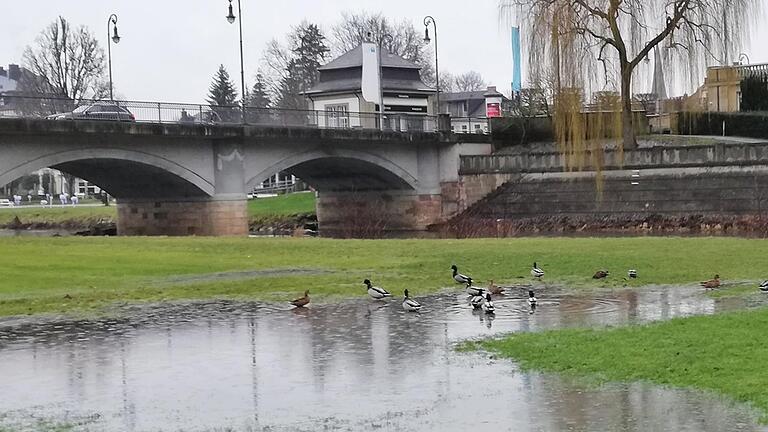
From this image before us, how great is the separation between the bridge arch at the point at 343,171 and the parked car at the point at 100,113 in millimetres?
7445

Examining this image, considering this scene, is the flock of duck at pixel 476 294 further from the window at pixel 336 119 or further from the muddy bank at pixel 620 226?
the window at pixel 336 119

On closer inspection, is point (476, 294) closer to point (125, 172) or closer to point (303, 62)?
point (125, 172)

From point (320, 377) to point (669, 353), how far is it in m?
4.35

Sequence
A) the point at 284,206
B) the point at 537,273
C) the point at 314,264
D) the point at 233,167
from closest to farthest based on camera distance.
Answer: the point at 537,273 < the point at 314,264 < the point at 233,167 < the point at 284,206

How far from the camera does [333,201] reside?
225ft

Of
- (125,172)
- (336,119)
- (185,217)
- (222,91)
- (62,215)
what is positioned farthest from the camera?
(222,91)

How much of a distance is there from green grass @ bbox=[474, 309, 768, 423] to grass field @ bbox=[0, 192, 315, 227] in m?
58.4

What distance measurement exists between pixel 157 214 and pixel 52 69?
47.2 metres

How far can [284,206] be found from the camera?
78.3 metres

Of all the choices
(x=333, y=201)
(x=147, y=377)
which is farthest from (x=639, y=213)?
(x=147, y=377)

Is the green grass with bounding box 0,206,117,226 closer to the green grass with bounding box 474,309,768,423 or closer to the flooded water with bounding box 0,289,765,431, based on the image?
the flooded water with bounding box 0,289,765,431

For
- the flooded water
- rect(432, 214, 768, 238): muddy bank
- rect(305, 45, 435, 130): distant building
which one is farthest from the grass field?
the flooded water

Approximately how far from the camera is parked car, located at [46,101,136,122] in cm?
4709

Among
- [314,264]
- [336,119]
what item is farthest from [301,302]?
[336,119]
